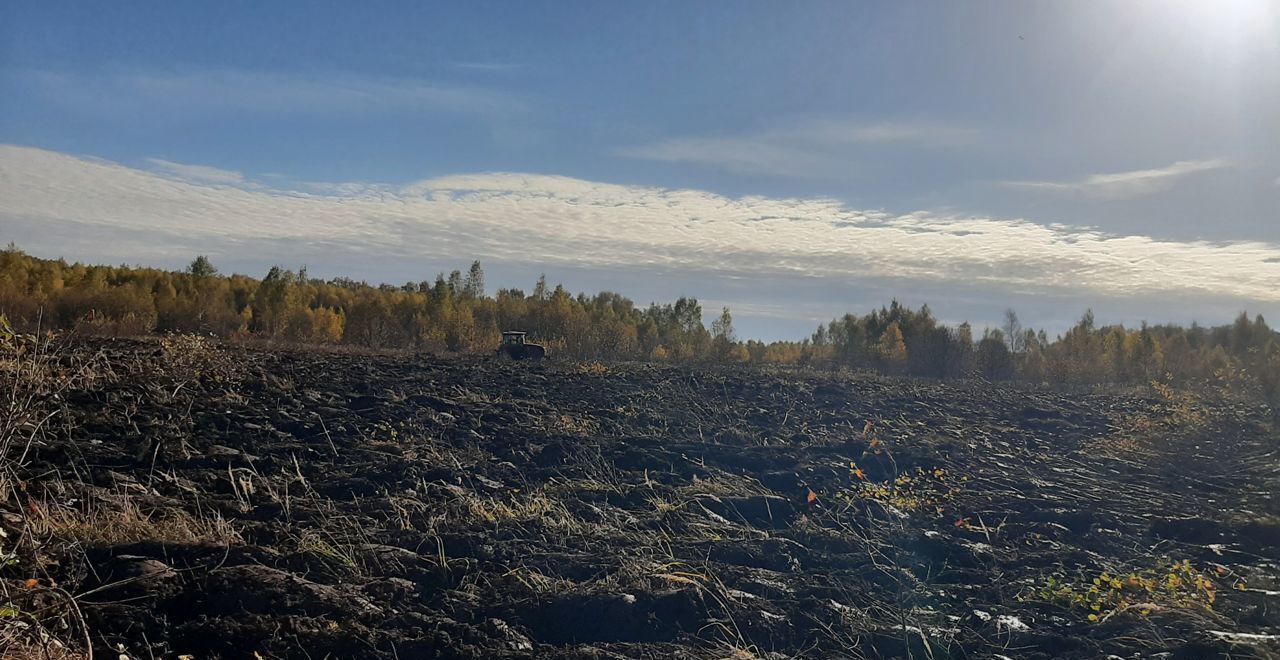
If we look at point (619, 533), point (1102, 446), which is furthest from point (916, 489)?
point (1102, 446)

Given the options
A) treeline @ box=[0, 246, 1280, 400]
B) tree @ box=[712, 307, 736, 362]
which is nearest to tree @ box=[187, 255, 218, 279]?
treeline @ box=[0, 246, 1280, 400]

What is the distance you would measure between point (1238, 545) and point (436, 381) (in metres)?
11.4

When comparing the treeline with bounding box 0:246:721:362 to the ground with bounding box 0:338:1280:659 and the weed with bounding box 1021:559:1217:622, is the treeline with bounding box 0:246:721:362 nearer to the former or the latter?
the ground with bounding box 0:338:1280:659

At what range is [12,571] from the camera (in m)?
4.89

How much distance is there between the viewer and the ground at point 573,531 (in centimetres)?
505

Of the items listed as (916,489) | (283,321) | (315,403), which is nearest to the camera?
(916,489)

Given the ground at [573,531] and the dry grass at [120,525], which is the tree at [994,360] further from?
the dry grass at [120,525]

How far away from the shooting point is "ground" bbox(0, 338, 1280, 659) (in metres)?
5.05

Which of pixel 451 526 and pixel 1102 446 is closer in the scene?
pixel 451 526

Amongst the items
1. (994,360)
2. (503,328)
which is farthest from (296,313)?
(994,360)

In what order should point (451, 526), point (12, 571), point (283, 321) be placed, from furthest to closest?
1. point (283, 321)
2. point (451, 526)
3. point (12, 571)

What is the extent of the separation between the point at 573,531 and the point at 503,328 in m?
36.4

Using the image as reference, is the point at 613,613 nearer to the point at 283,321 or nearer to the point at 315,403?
the point at 315,403

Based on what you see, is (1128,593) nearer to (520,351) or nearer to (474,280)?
(520,351)
